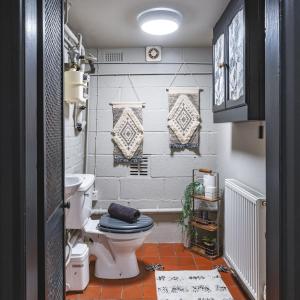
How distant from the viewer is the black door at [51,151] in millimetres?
1052

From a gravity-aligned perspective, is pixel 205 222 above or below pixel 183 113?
below

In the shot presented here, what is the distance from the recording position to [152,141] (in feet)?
11.6

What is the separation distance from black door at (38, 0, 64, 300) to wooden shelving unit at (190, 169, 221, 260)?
1.88 metres

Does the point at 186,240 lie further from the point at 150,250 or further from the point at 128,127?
the point at 128,127

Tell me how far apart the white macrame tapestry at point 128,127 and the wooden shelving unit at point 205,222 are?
2.34 feet

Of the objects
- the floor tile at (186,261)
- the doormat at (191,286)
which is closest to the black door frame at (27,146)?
the doormat at (191,286)

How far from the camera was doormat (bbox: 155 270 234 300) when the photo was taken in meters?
2.39

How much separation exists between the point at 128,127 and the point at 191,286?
171 centimetres

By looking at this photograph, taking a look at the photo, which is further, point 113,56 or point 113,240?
point 113,56
